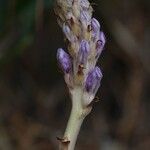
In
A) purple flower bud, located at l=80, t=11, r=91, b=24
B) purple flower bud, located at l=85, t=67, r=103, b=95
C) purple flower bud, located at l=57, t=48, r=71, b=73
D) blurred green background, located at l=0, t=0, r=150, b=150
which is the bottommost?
purple flower bud, located at l=85, t=67, r=103, b=95

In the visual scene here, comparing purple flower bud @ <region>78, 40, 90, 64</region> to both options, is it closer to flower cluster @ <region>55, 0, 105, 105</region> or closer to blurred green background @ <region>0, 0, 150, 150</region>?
flower cluster @ <region>55, 0, 105, 105</region>

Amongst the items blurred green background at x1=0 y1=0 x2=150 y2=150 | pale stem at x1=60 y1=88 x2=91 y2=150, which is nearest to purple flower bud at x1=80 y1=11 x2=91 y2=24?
pale stem at x1=60 y1=88 x2=91 y2=150

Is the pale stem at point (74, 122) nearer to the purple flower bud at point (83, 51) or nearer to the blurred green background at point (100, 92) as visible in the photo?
the purple flower bud at point (83, 51)

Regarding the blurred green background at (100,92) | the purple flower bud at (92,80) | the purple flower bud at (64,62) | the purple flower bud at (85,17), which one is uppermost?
the blurred green background at (100,92)

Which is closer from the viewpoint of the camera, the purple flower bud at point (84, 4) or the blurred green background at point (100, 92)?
the purple flower bud at point (84, 4)

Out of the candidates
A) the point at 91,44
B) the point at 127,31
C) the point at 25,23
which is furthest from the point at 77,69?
the point at 127,31

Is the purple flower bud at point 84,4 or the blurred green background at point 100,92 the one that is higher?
the blurred green background at point 100,92

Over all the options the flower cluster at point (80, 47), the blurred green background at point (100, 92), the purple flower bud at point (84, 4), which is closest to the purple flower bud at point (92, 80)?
the flower cluster at point (80, 47)

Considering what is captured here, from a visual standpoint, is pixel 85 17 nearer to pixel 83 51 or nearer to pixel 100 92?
pixel 83 51

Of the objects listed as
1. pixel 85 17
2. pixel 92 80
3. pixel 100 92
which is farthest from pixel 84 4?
pixel 100 92
